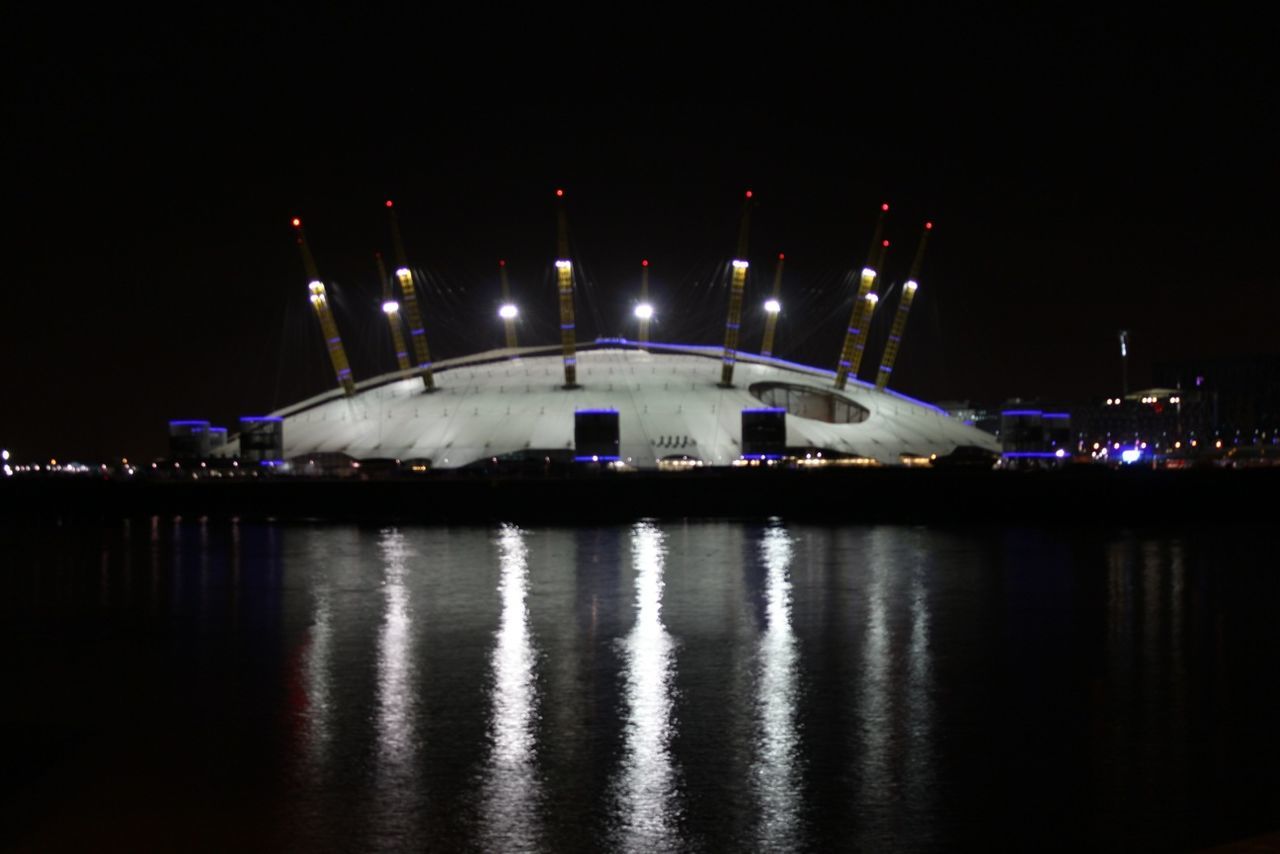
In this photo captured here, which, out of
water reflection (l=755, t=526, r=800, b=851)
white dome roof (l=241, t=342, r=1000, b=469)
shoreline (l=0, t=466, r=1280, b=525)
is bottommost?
water reflection (l=755, t=526, r=800, b=851)

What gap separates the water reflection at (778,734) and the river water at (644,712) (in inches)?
1.9

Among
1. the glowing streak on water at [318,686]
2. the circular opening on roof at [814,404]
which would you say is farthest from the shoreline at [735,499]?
the glowing streak on water at [318,686]

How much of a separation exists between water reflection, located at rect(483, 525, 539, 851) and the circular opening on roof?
212 feet

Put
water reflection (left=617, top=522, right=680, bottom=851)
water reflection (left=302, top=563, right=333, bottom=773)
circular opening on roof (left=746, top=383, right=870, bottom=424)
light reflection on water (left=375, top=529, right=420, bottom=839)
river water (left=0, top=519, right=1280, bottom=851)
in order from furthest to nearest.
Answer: circular opening on roof (left=746, top=383, right=870, bottom=424) → water reflection (left=302, top=563, right=333, bottom=773) → light reflection on water (left=375, top=529, right=420, bottom=839) → river water (left=0, top=519, right=1280, bottom=851) → water reflection (left=617, top=522, right=680, bottom=851)

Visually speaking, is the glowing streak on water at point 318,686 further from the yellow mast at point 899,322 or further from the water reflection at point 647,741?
the yellow mast at point 899,322

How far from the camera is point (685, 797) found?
11.6 metres

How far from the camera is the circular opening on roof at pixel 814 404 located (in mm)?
86688

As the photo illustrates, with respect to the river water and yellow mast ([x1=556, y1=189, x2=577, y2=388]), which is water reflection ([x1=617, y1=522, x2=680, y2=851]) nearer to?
the river water

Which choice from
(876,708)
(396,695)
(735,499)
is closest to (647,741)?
(876,708)

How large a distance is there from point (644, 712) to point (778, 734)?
1.73m

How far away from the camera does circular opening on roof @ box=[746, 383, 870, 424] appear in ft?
284

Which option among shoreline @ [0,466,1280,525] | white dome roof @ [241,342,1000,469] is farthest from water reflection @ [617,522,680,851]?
white dome roof @ [241,342,1000,469]

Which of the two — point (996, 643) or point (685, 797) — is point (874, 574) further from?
point (685, 797)

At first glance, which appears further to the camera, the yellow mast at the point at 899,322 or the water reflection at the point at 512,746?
the yellow mast at the point at 899,322
